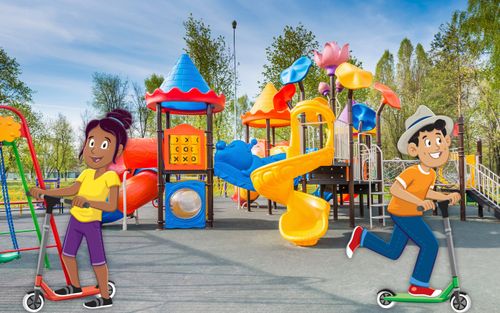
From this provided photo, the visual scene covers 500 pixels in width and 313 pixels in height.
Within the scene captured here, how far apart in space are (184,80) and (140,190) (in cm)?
346

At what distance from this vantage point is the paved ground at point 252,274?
4145 mm

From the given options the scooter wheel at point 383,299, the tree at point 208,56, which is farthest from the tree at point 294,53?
the scooter wheel at point 383,299

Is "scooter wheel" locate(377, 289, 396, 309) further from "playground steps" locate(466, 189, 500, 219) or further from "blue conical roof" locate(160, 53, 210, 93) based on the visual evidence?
"playground steps" locate(466, 189, 500, 219)

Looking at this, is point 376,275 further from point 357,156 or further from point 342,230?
point 357,156

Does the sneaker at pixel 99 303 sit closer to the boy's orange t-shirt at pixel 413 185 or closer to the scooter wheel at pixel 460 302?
the boy's orange t-shirt at pixel 413 185

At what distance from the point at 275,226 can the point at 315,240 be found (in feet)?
10.2

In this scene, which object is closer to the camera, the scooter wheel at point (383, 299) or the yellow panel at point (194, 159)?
the scooter wheel at point (383, 299)

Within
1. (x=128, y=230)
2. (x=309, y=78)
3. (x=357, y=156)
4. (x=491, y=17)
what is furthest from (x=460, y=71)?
(x=128, y=230)

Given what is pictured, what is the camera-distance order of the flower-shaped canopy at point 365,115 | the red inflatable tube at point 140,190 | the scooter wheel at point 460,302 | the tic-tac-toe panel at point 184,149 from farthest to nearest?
the flower-shaped canopy at point 365,115 < the red inflatable tube at point 140,190 < the tic-tac-toe panel at point 184,149 < the scooter wheel at point 460,302

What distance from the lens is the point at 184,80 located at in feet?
34.2

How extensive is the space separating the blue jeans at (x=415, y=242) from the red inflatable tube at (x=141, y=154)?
850 centimetres

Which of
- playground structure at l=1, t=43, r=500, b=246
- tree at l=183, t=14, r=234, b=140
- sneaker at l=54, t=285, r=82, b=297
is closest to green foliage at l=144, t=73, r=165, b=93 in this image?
tree at l=183, t=14, r=234, b=140

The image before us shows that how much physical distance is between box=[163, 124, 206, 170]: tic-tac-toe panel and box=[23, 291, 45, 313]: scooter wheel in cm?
698

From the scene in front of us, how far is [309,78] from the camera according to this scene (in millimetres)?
23641
